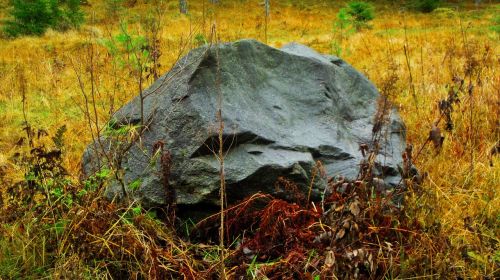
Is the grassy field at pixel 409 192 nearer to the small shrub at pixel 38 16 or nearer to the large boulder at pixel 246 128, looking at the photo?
the large boulder at pixel 246 128

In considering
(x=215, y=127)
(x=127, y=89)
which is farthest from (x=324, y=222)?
(x=127, y=89)

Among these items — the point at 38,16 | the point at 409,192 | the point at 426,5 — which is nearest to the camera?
the point at 409,192

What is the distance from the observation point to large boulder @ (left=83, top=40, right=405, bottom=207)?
118 inches

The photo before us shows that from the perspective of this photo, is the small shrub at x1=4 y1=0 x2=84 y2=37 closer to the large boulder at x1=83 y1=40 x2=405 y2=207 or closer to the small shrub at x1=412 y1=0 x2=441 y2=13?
the large boulder at x1=83 y1=40 x2=405 y2=207

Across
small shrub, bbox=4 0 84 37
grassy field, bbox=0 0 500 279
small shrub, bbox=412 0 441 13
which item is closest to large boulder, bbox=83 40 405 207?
grassy field, bbox=0 0 500 279

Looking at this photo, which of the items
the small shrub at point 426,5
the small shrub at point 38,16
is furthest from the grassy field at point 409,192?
the small shrub at point 426,5

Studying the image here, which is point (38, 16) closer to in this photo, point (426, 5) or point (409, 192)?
point (409, 192)

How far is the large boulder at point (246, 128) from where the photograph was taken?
3004mm

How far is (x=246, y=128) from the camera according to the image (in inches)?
124

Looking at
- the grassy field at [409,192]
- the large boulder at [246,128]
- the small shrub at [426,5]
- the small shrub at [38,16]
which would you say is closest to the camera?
the grassy field at [409,192]

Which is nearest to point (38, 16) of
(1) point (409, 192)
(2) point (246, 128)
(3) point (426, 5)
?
(2) point (246, 128)

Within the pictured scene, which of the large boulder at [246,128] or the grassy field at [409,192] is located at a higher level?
the large boulder at [246,128]

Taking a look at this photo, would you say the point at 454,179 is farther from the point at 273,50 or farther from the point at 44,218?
the point at 44,218

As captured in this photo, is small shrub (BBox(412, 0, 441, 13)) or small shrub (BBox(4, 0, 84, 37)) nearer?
small shrub (BBox(4, 0, 84, 37))
